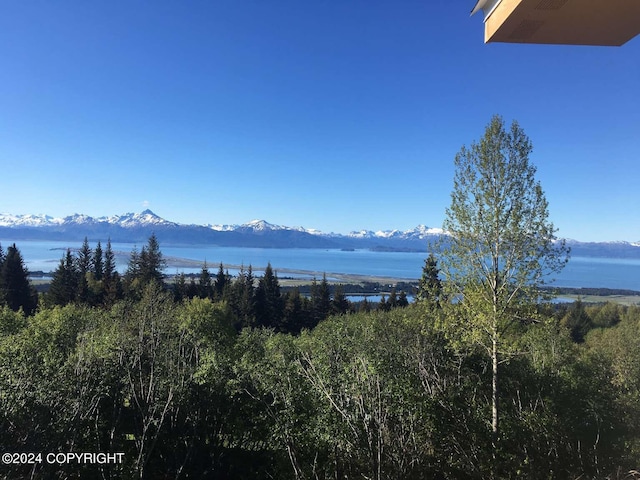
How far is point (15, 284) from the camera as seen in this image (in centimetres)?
3394

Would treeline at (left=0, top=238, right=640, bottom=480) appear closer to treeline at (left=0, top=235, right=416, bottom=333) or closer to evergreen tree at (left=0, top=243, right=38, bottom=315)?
treeline at (left=0, top=235, right=416, bottom=333)

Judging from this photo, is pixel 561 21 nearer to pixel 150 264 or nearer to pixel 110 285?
pixel 110 285

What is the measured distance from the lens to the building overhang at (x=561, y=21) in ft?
4.17

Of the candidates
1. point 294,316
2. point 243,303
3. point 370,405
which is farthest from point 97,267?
point 370,405

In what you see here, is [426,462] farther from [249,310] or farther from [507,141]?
[249,310]

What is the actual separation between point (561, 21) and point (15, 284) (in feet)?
140

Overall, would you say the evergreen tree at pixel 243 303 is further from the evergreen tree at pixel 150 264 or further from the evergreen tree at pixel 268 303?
the evergreen tree at pixel 150 264

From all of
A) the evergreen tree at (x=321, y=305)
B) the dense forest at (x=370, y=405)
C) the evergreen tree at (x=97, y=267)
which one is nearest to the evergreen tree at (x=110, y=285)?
the evergreen tree at (x=97, y=267)

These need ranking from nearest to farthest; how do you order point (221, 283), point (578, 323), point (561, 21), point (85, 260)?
point (561, 21)
point (85, 260)
point (221, 283)
point (578, 323)

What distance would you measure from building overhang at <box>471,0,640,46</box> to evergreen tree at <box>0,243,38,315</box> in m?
40.0

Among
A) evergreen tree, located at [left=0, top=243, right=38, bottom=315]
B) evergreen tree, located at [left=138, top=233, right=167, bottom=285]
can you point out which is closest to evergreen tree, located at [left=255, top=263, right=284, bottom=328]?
evergreen tree, located at [left=138, top=233, right=167, bottom=285]

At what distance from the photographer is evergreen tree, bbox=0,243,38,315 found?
33312 mm

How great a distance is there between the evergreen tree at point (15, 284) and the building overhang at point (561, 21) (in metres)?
40.0

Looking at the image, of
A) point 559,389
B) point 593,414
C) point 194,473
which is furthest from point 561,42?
point 559,389
